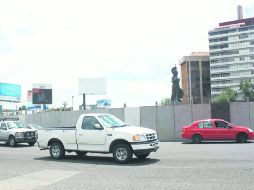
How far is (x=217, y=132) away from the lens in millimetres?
24078

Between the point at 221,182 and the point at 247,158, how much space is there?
4.99 metres

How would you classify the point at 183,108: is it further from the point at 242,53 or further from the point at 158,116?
the point at 242,53

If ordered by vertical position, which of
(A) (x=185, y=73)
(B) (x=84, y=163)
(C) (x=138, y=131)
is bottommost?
(B) (x=84, y=163)

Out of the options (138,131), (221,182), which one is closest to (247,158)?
(138,131)

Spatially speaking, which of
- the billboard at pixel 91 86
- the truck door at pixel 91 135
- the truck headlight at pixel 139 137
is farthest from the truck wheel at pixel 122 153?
the billboard at pixel 91 86

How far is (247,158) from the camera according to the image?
1412cm

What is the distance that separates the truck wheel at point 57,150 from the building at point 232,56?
5543 inches

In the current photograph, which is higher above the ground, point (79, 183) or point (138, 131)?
point (138, 131)

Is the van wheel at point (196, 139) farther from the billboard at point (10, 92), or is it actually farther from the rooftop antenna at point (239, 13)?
the rooftop antenna at point (239, 13)

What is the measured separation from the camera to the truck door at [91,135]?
47.3 feet

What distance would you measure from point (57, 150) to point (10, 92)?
59.1m

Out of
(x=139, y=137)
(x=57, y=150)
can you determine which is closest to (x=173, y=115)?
(x=57, y=150)

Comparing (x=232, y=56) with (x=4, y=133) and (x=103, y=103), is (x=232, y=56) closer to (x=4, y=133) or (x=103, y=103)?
(x=103, y=103)

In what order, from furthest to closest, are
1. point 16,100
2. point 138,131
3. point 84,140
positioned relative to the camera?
1. point 16,100
2. point 84,140
3. point 138,131
